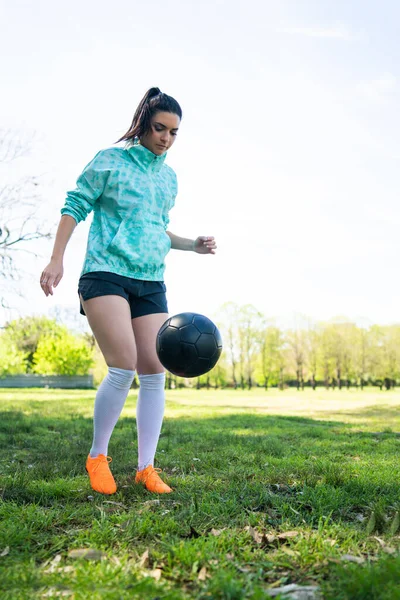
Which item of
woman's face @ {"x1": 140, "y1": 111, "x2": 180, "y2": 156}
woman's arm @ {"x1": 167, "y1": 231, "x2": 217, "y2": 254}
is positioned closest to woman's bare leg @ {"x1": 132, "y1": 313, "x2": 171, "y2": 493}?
woman's arm @ {"x1": 167, "y1": 231, "x2": 217, "y2": 254}

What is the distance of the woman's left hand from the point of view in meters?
4.53

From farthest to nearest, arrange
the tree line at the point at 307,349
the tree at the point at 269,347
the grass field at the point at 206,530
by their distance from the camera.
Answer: the tree at the point at 269,347 < the tree line at the point at 307,349 < the grass field at the point at 206,530

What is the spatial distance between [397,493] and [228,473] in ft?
4.26

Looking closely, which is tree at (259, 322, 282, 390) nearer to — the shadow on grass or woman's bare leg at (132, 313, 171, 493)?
the shadow on grass

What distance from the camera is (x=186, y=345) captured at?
374 centimetres

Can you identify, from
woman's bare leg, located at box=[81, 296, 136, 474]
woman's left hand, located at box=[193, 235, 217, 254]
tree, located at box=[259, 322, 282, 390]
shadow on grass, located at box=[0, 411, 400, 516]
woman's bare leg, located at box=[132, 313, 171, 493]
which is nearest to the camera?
shadow on grass, located at box=[0, 411, 400, 516]

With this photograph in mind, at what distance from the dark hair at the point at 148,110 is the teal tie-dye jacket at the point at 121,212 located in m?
0.10

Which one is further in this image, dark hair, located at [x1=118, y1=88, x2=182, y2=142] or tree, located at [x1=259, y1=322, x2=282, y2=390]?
tree, located at [x1=259, y1=322, x2=282, y2=390]

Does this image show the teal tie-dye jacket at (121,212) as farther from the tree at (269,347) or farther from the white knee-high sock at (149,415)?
the tree at (269,347)

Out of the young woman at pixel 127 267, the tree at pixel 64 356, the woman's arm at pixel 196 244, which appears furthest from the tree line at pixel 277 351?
the young woman at pixel 127 267

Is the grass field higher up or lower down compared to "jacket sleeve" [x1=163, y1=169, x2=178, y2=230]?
lower down

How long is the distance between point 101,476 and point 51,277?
1417 millimetres

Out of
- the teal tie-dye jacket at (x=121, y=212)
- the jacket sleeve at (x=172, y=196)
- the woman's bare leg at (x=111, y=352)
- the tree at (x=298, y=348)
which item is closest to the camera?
the woman's bare leg at (x=111, y=352)

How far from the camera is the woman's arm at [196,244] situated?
14.9 ft
